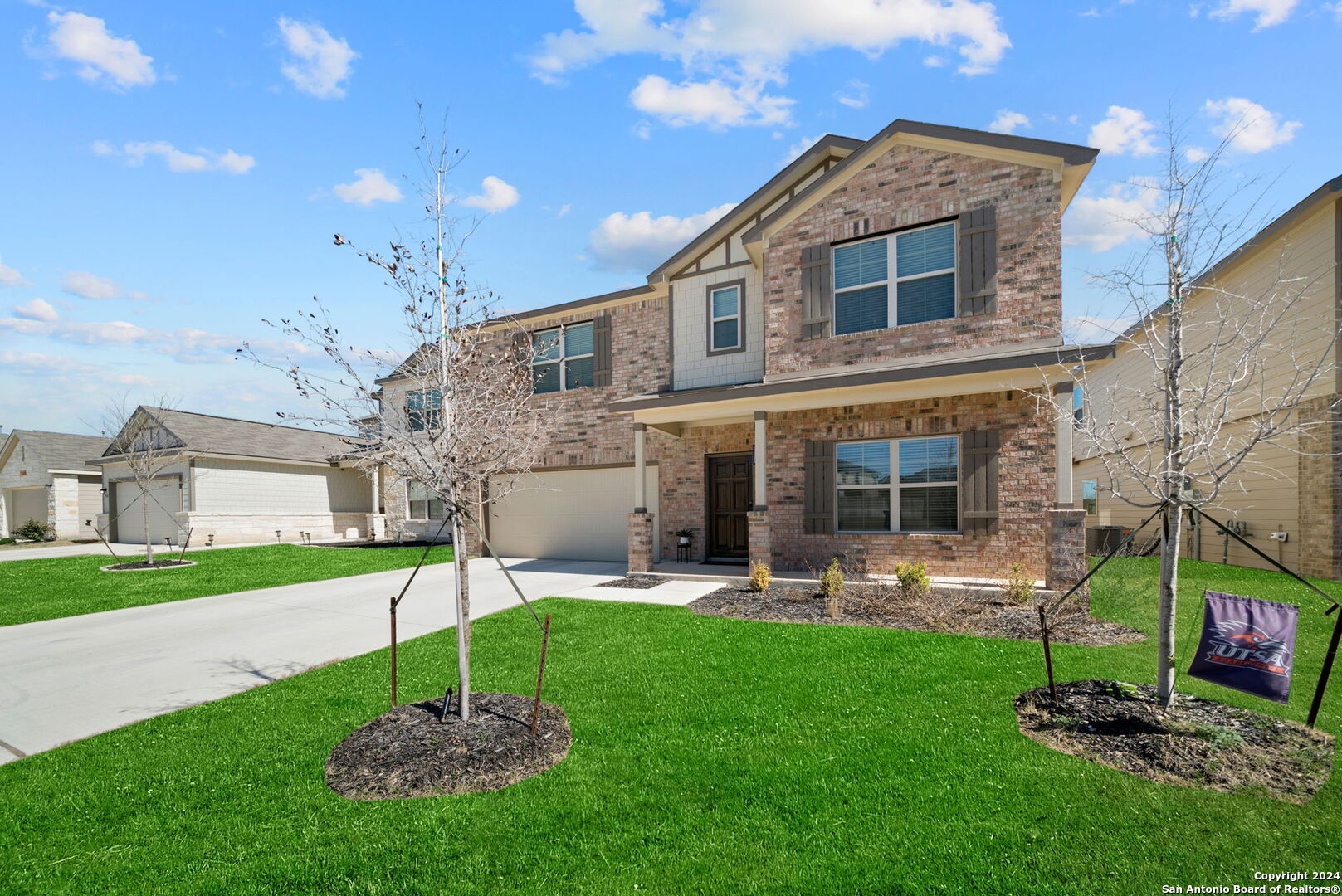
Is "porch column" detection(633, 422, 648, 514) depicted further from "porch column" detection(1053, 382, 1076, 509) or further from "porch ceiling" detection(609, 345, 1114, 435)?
"porch column" detection(1053, 382, 1076, 509)

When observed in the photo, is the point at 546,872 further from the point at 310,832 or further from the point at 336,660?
the point at 336,660

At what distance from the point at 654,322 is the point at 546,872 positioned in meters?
12.0

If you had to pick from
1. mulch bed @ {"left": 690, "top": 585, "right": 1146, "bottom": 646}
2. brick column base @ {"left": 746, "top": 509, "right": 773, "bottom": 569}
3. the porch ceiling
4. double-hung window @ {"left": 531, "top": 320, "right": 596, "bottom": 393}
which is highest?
double-hung window @ {"left": 531, "top": 320, "right": 596, "bottom": 393}

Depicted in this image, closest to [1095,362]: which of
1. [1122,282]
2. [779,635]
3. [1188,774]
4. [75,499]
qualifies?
[1122,282]

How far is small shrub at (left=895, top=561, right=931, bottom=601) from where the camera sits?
27.6 feet

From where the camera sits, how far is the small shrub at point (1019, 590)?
A: 8148 mm

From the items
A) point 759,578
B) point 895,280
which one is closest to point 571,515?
point 759,578

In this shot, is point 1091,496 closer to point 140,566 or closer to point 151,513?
point 140,566

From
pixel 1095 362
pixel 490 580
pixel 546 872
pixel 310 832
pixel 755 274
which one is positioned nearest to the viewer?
pixel 546 872

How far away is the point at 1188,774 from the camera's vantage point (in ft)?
12.0

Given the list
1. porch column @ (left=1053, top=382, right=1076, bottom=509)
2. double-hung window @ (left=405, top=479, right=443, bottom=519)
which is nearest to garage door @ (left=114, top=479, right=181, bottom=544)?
double-hung window @ (left=405, top=479, right=443, bottom=519)

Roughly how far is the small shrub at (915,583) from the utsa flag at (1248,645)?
4.03 m

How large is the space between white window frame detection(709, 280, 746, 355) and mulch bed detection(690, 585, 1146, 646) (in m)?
5.27

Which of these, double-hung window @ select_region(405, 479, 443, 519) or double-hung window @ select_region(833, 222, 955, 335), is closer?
double-hung window @ select_region(833, 222, 955, 335)
